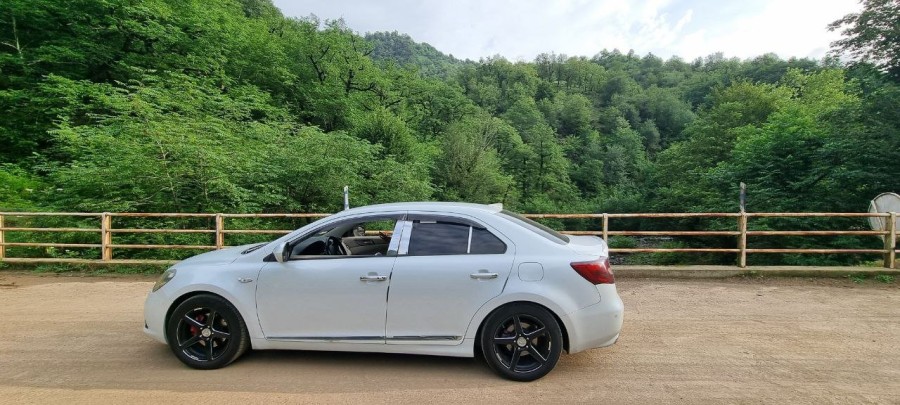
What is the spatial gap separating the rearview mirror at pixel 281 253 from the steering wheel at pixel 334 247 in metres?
0.48

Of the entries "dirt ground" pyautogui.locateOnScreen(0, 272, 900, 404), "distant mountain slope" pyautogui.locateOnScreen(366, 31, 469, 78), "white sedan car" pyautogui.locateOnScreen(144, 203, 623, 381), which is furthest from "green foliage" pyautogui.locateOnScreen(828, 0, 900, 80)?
"distant mountain slope" pyautogui.locateOnScreen(366, 31, 469, 78)

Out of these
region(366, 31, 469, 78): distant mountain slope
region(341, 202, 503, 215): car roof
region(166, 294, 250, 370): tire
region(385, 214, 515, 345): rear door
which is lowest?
region(166, 294, 250, 370): tire

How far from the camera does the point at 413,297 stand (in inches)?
154

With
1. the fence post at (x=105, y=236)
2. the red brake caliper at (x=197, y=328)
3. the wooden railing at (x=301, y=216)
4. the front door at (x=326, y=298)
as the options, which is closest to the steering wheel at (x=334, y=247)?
the front door at (x=326, y=298)

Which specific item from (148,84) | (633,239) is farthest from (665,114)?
(148,84)

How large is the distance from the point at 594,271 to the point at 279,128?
1505 cm

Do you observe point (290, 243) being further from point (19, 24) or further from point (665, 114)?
point (665, 114)

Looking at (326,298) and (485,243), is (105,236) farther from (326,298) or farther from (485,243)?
(485,243)

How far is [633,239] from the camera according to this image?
1394 inches

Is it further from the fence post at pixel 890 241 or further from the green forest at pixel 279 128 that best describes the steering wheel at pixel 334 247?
the fence post at pixel 890 241

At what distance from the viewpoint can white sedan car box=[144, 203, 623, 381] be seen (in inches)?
152

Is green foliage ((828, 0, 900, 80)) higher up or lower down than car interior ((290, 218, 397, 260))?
higher up

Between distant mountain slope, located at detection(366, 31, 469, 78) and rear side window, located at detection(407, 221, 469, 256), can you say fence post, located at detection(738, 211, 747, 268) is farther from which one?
distant mountain slope, located at detection(366, 31, 469, 78)

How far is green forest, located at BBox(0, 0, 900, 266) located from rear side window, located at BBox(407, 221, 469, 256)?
798 cm
